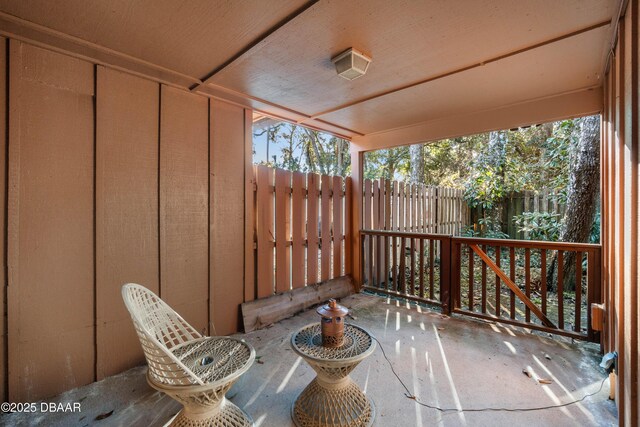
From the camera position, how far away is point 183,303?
2.55 m

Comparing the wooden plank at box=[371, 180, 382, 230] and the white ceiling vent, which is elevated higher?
the white ceiling vent

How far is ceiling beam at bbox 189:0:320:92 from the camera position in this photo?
1.52 metres

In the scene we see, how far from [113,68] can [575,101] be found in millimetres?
4049

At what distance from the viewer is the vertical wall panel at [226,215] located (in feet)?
9.01

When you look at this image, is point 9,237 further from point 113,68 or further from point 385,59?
point 385,59

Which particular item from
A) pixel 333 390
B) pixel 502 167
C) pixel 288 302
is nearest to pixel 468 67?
pixel 333 390

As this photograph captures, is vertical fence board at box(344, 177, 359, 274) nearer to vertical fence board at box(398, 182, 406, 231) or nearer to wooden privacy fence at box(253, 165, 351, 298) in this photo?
wooden privacy fence at box(253, 165, 351, 298)

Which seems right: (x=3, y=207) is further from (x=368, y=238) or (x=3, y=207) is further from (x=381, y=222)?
(x=381, y=222)

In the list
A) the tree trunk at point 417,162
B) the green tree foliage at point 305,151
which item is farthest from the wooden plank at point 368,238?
the green tree foliage at point 305,151

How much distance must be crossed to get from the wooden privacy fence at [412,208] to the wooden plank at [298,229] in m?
1.23

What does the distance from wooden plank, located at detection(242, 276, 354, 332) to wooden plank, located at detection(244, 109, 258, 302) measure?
147mm

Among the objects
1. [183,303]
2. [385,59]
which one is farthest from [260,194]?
[385,59]

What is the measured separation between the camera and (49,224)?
190cm

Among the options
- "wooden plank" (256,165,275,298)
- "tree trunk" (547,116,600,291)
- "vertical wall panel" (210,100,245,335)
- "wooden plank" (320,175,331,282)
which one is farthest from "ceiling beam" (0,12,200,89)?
"tree trunk" (547,116,600,291)
